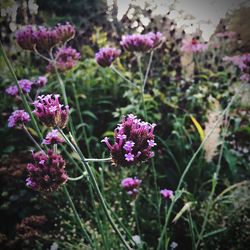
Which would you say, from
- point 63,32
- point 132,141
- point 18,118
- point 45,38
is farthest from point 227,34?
point 132,141

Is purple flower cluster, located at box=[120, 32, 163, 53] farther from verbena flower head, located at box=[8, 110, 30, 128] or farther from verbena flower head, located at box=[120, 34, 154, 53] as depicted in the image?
verbena flower head, located at box=[8, 110, 30, 128]

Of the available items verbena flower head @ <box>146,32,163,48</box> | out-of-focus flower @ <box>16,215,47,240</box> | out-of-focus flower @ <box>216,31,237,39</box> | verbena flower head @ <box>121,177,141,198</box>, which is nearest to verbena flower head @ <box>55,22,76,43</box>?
verbena flower head @ <box>146,32,163,48</box>

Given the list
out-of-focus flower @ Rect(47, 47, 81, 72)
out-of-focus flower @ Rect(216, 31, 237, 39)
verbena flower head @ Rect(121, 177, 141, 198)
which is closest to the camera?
verbena flower head @ Rect(121, 177, 141, 198)

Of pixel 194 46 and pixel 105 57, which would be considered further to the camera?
pixel 194 46

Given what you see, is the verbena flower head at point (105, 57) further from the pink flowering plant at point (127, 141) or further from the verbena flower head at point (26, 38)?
the verbena flower head at point (26, 38)

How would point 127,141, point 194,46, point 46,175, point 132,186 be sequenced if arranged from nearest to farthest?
point 127,141
point 46,175
point 132,186
point 194,46

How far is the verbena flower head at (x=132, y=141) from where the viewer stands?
0.94 m

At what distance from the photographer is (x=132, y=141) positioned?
942mm

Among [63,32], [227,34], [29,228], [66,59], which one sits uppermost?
[227,34]

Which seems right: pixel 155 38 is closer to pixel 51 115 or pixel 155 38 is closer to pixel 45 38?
pixel 45 38

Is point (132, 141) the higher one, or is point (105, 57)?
point (105, 57)

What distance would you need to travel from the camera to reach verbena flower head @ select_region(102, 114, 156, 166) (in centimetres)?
94

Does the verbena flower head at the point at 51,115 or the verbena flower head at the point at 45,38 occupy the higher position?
the verbena flower head at the point at 45,38

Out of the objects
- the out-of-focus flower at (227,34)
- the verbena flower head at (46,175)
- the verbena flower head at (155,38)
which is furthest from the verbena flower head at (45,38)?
the out-of-focus flower at (227,34)
